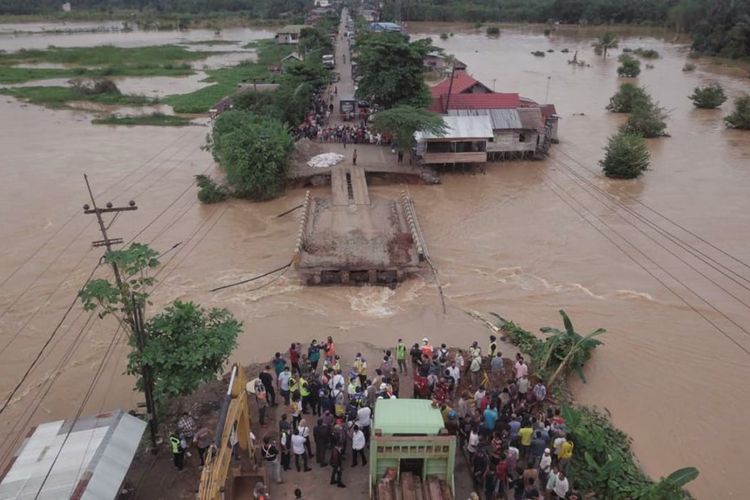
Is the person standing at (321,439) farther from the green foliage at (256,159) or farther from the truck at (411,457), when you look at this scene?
the green foliage at (256,159)

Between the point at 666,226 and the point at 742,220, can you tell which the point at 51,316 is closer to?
the point at 666,226

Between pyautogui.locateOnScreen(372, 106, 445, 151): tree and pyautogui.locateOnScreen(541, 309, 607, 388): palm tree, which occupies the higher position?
pyautogui.locateOnScreen(372, 106, 445, 151): tree

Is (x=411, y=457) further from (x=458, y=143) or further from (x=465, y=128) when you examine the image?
(x=465, y=128)

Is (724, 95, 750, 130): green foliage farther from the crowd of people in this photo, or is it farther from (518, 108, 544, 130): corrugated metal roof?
the crowd of people

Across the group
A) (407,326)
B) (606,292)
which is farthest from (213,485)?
(606,292)

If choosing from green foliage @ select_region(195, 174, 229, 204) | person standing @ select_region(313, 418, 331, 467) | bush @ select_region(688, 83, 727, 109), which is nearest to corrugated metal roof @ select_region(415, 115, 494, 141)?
green foliage @ select_region(195, 174, 229, 204)
